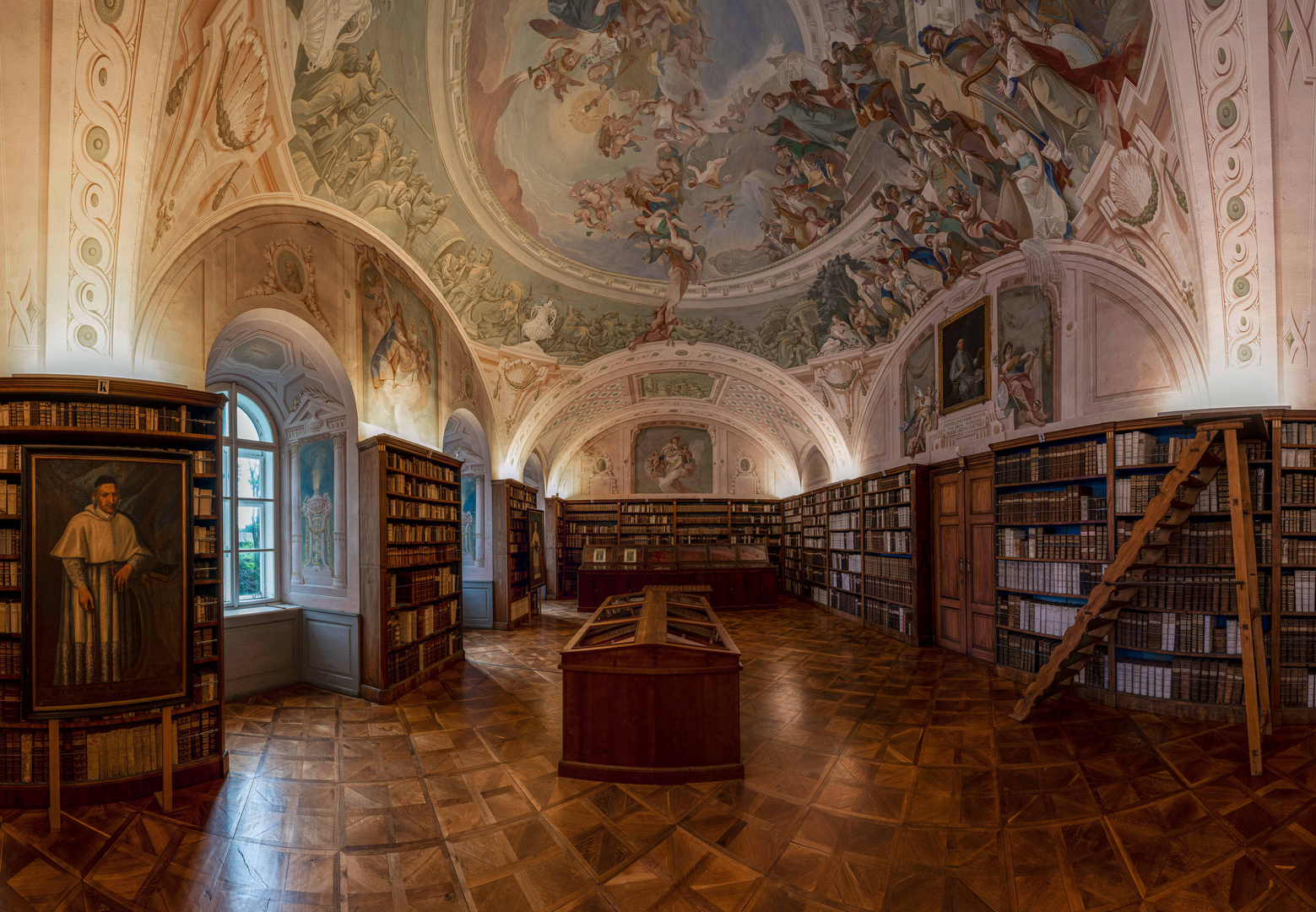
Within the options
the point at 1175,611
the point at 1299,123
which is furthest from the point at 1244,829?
the point at 1299,123

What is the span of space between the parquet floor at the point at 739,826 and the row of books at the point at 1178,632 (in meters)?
0.79

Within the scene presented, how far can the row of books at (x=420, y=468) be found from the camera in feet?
25.6

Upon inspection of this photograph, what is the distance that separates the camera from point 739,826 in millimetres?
4168

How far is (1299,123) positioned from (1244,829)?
5906 mm

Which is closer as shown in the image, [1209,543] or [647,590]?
[1209,543]

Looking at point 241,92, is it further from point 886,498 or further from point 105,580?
point 886,498

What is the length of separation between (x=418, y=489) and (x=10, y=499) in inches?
167

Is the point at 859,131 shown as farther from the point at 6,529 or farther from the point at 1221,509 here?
the point at 6,529

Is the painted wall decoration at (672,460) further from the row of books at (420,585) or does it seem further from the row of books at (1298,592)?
the row of books at (1298,592)

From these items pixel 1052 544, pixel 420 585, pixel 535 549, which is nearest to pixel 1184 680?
pixel 1052 544

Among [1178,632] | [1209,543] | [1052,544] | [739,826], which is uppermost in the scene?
[1209,543]

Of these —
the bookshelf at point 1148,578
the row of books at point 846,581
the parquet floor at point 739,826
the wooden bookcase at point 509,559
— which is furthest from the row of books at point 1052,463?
the wooden bookcase at point 509,559

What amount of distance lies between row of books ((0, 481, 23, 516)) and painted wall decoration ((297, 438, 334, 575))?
329 cm

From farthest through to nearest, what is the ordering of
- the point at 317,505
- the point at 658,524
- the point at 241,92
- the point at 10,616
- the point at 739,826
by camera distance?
the point at 658,524 < the point at 317,505 < the point at 241,92 < the point at 10,616 < the point at 739,826
